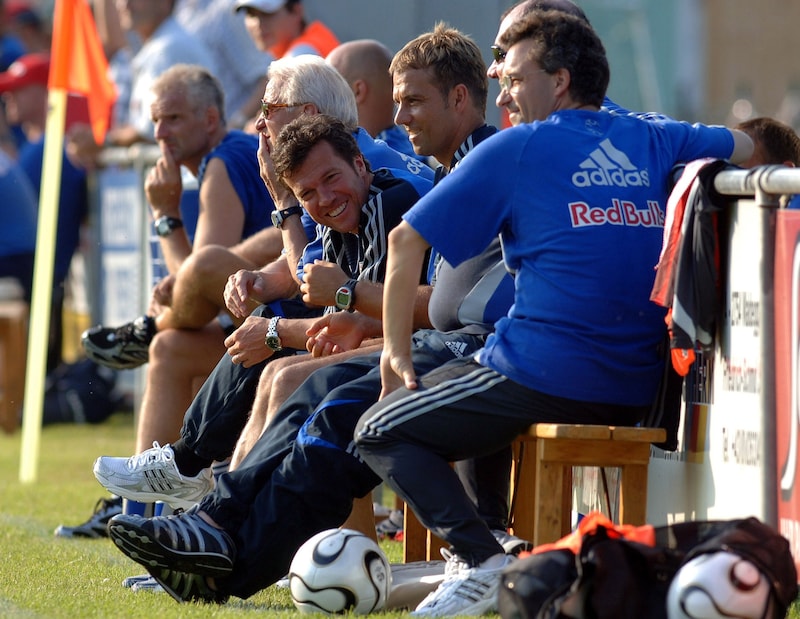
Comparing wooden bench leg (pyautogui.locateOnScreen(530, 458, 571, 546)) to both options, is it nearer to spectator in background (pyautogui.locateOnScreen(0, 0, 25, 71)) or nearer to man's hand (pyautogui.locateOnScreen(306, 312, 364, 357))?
man's hand (pyautogui.locateOnScreen(306, 312, 364, 357))

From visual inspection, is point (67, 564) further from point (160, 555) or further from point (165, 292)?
point (165, 292)

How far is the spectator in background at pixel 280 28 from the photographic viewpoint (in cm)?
866

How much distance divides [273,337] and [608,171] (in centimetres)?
159

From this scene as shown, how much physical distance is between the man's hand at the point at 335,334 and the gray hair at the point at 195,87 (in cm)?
224

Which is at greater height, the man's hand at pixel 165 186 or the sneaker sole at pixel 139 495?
the man's hand at pixel 165 186

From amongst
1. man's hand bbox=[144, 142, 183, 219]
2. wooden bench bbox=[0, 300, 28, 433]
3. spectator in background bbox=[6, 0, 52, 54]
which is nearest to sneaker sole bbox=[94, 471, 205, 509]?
man's hand bbox=[144, 142, 183, 219]

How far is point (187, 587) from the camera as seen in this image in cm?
490

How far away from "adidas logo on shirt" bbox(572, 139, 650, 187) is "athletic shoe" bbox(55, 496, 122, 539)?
3.15 metres

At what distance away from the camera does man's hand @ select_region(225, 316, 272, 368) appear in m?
5.58

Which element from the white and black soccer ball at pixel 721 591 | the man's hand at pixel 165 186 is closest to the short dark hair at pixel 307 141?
the man's hand at pixel 165 186

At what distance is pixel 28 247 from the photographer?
12.9 metres

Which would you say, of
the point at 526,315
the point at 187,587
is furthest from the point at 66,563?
the point at 526,315

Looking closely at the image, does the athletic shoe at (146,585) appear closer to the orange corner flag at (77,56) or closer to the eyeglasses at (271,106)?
the eyeglasses at (271,106)

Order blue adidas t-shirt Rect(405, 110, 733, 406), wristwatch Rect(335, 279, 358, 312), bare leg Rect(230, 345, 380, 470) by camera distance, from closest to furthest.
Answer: blue adidas t-shirt Rect(405, 110, 733, 406) < wristwatch Rect(335, 279, 358, 312) < bare leg Rect(230, 345, 380, 470)
